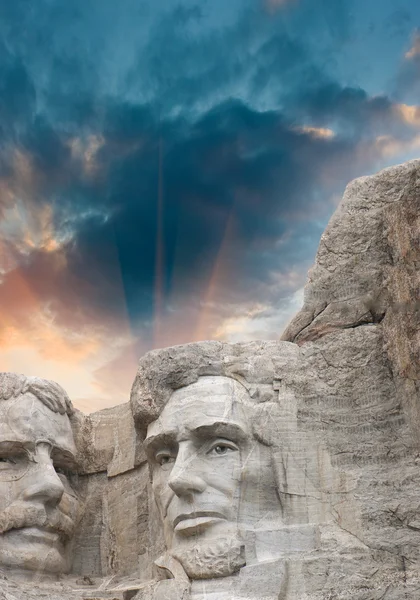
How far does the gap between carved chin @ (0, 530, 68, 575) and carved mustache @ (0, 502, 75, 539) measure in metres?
0.10

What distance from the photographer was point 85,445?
10086mm

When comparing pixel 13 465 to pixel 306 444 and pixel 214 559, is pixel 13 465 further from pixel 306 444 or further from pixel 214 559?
pixel 306 444

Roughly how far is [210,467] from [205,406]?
55 cm

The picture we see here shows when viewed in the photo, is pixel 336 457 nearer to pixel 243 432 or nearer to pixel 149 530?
pixel 243 432

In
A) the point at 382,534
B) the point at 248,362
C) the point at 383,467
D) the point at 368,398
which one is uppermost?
the point at 248,362

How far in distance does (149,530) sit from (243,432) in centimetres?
184

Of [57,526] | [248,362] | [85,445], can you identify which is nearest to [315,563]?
[248,362]

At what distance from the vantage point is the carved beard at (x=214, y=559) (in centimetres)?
751

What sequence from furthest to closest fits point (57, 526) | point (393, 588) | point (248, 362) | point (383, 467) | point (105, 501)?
point (105, 501), point (57, 526), point (248, 362), point (383, 467), point (393, 588)

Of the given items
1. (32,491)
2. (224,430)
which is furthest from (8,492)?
(224,430)

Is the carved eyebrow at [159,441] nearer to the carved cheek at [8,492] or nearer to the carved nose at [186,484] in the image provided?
the carved nose at [186,484]

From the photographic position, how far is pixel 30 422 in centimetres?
921

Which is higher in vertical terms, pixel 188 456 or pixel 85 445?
pixel 85 445

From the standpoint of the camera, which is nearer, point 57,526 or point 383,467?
point 383,467
